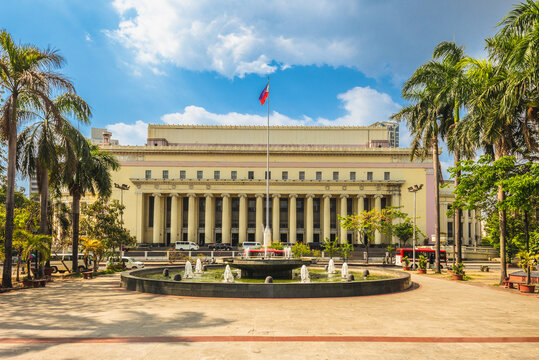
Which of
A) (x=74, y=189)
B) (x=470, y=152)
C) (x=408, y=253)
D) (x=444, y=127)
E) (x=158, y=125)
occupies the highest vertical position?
(x=158, y=125)

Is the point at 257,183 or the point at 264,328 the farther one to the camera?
the point at 257,183

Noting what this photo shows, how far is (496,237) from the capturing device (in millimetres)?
43781

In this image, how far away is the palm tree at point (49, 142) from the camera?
75.8 feet

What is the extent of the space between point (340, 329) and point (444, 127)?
2572 cm

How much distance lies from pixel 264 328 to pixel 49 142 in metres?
18.0

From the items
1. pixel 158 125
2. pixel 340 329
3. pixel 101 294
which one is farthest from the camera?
pixel 158 125

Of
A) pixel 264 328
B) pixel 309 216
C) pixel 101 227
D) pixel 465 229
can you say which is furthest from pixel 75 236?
pixel 465 229

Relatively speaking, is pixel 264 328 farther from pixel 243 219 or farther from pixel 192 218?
pixel 192 218

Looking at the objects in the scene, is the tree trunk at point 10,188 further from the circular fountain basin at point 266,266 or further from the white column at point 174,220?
the white column at point 174,220

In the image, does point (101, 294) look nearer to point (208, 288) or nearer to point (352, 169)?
point (208, 288)

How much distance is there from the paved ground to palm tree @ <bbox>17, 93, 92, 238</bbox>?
8.24 m

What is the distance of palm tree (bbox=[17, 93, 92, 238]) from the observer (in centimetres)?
2311

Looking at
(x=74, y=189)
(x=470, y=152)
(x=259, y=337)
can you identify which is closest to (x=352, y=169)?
(x=470, y=152)

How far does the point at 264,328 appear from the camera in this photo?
11.9 m
